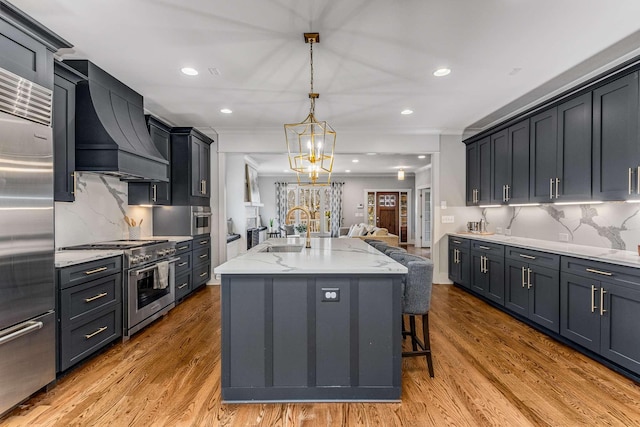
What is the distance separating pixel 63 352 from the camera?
8.27 ft

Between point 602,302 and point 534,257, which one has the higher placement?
point 534,257

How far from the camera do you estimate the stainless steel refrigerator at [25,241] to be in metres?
2.00

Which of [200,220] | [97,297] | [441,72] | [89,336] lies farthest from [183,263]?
[441,72]

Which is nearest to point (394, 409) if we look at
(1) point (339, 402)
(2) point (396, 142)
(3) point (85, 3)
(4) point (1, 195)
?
(1) point (339, 402)

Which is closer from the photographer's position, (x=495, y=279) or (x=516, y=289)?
(x=516, y=289)

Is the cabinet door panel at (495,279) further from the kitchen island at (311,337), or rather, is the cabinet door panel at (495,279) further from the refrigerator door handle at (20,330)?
the refrigerator door handle at (20,330)

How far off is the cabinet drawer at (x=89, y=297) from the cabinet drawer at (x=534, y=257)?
4209 mm

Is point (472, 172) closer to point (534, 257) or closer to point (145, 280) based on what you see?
point (534, 257)

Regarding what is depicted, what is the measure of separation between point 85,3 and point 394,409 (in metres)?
3.38

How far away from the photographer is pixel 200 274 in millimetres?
5316

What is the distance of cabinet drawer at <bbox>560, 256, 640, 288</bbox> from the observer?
2.49m

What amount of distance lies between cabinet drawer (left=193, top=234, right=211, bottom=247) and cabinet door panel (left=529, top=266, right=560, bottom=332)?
4.41 meters

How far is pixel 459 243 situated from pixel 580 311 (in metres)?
2.42

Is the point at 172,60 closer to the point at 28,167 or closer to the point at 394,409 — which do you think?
the point at 28,167
